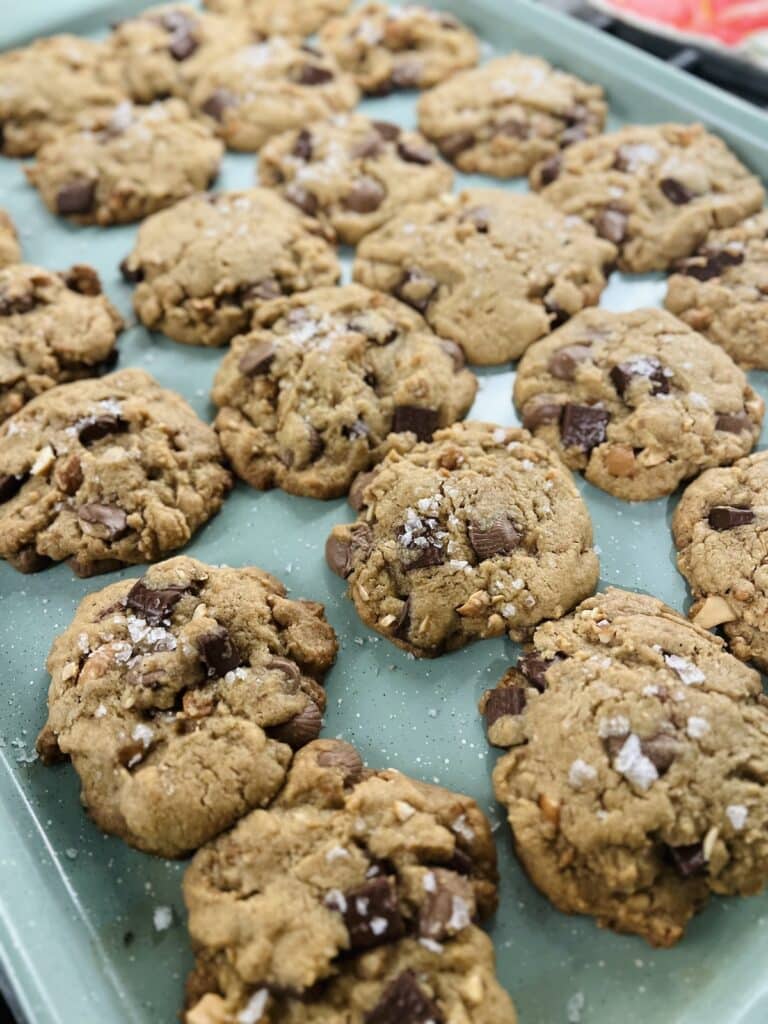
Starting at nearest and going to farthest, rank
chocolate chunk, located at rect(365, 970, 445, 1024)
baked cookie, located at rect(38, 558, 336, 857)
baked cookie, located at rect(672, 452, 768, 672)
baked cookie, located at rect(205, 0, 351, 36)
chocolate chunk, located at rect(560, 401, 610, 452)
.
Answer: chocolate chunk, located at rect(365, 970, 445, 1024) → baked cookie, located at rect(38, 558, 336, 857) → baked cookie, located at rect(672, 452, 768, 672) → chocolate chunk, located at rect(560, 401, 610, 452) → baked cookie, located at rect(205, 0, 351, 36)

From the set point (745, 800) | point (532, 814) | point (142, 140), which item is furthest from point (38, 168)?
point (745, 800)

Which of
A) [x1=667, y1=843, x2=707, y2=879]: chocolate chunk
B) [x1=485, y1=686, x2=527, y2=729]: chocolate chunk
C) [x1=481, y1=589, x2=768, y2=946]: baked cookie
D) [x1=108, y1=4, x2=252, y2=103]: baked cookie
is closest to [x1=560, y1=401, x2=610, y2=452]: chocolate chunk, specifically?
[x1=481, y1=589, x2=768, y2=946]: baked cookie

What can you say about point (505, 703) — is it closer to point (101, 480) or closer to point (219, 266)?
point (101, 480)

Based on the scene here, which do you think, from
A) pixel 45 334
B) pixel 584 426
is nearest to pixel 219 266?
pixel 45 334

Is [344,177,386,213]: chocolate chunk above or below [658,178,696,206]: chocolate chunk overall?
below

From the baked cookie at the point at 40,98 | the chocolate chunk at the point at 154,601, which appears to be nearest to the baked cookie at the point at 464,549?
the chocolate chunk at the point at 154,601

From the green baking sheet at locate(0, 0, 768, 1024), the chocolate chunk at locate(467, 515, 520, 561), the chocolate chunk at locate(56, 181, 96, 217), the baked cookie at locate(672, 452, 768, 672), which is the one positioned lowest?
the green baking sheet at locate(0, 0, 768, 1024)

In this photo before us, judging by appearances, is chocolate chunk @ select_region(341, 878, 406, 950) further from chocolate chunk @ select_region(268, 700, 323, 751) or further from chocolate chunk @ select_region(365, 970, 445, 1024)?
chocolate chunk @ select_region(268, 700, 323, 751)
